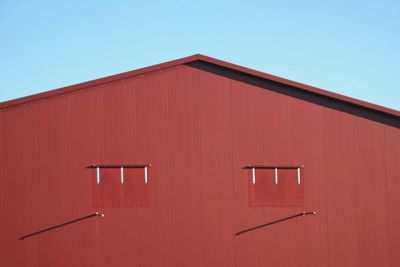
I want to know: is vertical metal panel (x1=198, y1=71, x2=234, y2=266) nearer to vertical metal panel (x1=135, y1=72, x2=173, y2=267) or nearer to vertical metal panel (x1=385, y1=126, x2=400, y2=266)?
vertical metal panel (x1=135, y1=72, x2=173, y2=267)

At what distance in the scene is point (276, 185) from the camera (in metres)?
9.48

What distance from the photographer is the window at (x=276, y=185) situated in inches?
371

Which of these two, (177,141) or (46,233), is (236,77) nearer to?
(177,141)

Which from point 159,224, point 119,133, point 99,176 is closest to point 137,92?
point 119,133

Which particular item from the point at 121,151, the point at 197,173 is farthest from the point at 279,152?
the point at 121,151

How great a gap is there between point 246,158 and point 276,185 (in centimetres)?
77

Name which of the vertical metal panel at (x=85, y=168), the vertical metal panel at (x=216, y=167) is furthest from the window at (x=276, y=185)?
the vertical metal panel at (x=85, y=168)

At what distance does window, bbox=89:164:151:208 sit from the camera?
Result: 952cm

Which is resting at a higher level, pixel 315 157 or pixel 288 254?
pixel 315 157

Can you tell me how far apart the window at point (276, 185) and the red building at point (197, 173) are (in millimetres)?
22

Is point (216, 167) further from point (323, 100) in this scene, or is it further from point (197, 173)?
point (323, 100)

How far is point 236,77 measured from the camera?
962 centimetres

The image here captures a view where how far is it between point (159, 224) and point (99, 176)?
1.47 m

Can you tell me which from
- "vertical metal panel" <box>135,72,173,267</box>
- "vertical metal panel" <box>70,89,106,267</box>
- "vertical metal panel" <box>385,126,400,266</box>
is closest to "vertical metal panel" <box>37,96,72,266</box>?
"vertical metal panel" <box>70,89,106,267</box>
